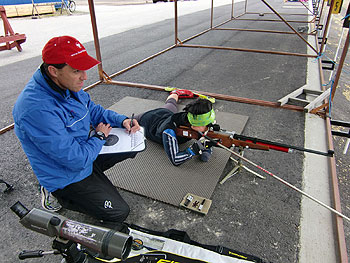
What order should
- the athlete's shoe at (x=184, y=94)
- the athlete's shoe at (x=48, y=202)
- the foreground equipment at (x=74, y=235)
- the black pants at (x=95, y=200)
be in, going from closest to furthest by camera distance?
the foreground equipment at (x=74, y=235), the black pants at (x=95, y=200), the athlete's shoe at (x=48, y=202), the athlete's shoe at (x=184, y=94)

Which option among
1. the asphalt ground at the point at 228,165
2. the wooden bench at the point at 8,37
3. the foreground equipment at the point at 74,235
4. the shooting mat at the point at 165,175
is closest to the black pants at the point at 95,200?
the asphalt ground at the point at 228,165

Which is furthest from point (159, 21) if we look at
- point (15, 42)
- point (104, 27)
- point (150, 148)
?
point (150, 148)

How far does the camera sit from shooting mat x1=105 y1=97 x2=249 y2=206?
8.02 ft

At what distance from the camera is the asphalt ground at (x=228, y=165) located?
2043 mm

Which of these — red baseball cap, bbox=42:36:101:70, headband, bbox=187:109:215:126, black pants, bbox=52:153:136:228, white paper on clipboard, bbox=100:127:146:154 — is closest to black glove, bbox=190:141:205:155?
headband, bbox=187:109:215:126

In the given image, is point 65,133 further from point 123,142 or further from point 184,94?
point 184,94

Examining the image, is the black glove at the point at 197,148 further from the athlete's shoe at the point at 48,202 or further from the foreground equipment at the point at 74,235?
the foreground equipment at the point at 74,235

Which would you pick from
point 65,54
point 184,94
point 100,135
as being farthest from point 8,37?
point 65,54

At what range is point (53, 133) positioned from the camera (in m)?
1.65

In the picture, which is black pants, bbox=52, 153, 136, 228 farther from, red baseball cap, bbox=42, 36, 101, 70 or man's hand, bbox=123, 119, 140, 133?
red baseball cap, bbox=42, 36, 101, 70

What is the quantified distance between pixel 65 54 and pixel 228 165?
6.39 ft

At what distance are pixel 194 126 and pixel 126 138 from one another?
2.18ft

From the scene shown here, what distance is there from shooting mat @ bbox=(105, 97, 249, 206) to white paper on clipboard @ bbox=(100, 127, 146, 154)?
541 mm

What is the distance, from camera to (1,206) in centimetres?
235
